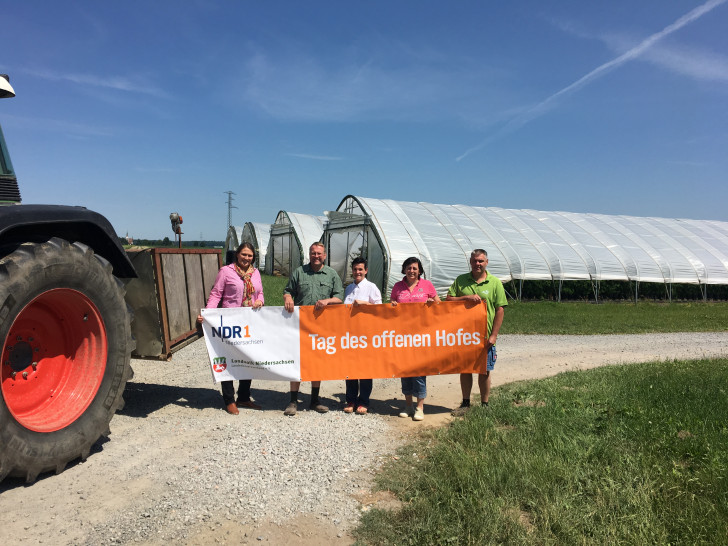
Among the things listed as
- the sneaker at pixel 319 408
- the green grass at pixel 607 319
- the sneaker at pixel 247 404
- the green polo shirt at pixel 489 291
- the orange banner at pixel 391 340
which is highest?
the green polo shirt at pixel 489 291

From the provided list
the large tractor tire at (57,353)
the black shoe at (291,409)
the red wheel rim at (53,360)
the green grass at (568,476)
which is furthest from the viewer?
the black shoe at (291,409)

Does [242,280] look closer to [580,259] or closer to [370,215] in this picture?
[370,215]

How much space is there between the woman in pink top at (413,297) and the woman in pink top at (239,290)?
1837mm

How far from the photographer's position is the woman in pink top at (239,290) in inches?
236

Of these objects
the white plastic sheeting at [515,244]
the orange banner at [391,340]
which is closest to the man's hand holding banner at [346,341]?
the orange banner at [391,340]

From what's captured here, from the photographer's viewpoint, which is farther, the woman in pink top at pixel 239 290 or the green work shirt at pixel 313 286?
the green work shirt at pixel 313 286

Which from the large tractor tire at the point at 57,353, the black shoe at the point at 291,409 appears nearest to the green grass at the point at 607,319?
the black shoe at the point at 291,409

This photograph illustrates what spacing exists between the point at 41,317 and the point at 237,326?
7.43 ft

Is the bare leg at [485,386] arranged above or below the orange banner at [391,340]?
below

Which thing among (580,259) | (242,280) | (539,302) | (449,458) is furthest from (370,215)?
(449,458)

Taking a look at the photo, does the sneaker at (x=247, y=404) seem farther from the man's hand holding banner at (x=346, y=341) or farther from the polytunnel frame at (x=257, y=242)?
the polytunnel frame at (x=257, y=242)

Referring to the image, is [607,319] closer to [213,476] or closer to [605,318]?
[605,318]

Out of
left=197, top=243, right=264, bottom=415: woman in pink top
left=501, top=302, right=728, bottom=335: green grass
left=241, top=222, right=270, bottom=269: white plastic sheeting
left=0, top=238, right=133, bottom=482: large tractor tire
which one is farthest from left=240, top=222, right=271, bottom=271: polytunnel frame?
left=0, top=238, right=133, bottom=482: large tractor tire

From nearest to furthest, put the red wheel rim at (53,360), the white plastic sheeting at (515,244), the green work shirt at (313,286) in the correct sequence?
the red wheel rim at (53,360), the green work shirt at (313,286), the white plastic sheeting at (515,244)
